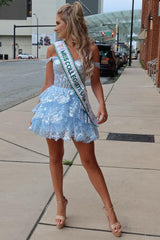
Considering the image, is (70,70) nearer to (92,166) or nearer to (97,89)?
(97,89)

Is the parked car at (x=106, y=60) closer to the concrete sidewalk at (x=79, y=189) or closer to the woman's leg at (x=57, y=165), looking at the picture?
the concrete sidewalk at (x=79, y=189)

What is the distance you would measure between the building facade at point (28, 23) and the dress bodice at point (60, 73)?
323 feet

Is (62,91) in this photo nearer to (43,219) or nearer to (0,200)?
(43,219)

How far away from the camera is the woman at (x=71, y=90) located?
270 centimetres

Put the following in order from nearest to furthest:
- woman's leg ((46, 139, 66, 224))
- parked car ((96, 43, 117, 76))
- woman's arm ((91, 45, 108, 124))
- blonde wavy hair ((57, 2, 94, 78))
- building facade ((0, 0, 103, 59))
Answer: blonde wavy hair ((57, 2, 94, 78))
woman's arm ((91, 45, 108, 124))
woman's leg ((46, 139, 66, 224))
parked car ((96, 43, 117, 76))
building facade ((0, 0, 103, 59))

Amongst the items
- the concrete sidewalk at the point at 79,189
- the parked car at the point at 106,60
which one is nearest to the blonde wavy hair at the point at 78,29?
the concrete sidewalk at the point at 79,189

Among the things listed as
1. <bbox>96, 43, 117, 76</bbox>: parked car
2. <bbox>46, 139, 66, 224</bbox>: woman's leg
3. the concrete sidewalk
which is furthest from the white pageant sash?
<bbox>96, 43, 117, 76</bbox>: parked car

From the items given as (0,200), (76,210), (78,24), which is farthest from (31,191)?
(78,24)

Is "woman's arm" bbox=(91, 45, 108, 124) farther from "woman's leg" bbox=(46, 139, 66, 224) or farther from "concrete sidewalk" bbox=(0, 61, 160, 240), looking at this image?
"concrete sidewalk" bbox=(0, 61, 160, 240)

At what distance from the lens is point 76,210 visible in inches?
130

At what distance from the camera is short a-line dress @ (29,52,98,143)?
8.96 feet

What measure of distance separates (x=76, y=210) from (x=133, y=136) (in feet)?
10.3

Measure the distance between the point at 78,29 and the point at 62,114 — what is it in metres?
0.66

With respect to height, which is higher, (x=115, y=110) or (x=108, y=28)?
(x=108, y=28)
